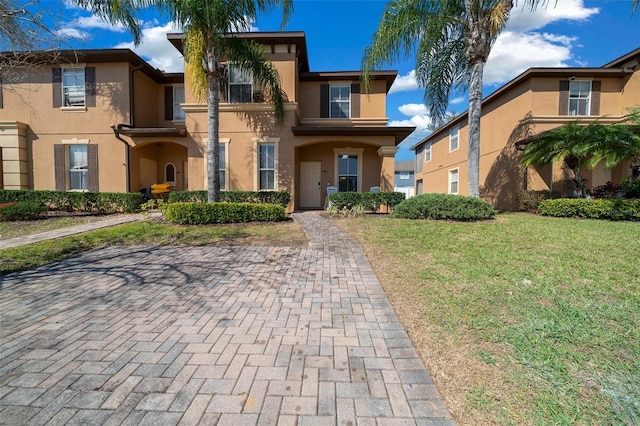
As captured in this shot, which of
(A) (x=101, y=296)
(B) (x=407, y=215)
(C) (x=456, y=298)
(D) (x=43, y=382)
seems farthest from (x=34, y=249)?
(B) (x=407, y=215)

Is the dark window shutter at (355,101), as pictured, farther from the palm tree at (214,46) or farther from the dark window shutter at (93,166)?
the dark window shutter at (93,166)

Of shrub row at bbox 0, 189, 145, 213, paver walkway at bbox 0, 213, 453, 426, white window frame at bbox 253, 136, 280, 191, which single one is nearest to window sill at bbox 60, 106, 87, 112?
shrub row at bbox 0, 189, 145, 213

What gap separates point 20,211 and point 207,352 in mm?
12019

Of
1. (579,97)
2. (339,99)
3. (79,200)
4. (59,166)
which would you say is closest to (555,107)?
(579,97)

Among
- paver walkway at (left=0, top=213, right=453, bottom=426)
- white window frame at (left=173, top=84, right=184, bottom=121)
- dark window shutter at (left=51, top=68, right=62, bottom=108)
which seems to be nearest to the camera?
paver walkway at (left=0, top=213, right=453, bottom=426)

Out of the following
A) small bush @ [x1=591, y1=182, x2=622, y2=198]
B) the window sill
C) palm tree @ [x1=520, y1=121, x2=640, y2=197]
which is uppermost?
the window sill

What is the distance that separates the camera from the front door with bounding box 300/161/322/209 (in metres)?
14.8

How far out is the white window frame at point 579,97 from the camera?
14.1 m

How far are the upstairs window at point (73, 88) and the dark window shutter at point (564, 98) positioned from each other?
73.8 feet

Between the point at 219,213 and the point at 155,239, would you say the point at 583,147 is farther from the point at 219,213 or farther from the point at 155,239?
the point at 155,239

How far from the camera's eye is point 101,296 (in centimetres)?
395

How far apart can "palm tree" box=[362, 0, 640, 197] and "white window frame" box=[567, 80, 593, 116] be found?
6731 mm

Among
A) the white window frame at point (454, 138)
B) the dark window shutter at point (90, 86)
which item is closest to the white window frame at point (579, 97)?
the white window frame at point (454, 138)

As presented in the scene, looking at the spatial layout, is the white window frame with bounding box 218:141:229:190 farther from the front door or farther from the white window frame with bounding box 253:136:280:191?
the front door
